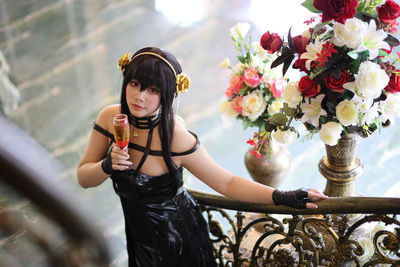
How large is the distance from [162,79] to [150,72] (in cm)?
6

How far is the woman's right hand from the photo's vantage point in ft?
6.68

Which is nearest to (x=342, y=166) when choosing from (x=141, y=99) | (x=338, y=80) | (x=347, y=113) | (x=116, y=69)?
(x=347, y=113)

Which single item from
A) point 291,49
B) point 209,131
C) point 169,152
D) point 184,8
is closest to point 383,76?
point 291,49

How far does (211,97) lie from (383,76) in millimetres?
3721

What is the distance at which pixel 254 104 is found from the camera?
8.57 feet

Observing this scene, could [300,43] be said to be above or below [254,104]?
above

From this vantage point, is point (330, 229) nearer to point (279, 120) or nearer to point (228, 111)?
point (279, 120)

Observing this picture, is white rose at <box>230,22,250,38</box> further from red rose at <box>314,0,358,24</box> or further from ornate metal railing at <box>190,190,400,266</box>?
ornate metal railing at <box>190,190,400,266</box>

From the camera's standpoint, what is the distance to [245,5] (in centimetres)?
702

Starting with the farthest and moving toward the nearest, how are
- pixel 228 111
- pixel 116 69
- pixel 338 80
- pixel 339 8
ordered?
pixel 116 69 → pixel 228 111 → pixel 338 80 → pixel 339 8

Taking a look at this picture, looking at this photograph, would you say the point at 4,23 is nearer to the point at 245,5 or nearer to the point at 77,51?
the point at 77,51

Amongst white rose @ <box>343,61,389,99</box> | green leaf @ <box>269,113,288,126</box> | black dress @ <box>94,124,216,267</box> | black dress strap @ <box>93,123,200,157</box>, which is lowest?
black dress @ <box>94,124,216,267</box>

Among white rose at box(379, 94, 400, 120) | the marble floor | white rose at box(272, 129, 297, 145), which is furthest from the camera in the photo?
the marble floor

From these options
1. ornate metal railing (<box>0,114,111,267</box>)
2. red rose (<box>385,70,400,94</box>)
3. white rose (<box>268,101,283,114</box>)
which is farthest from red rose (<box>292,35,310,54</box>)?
ornate metal railing (<box>0,114,111,267</box>)
